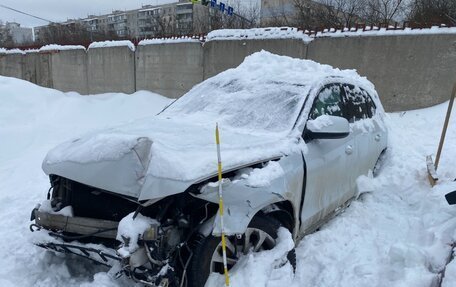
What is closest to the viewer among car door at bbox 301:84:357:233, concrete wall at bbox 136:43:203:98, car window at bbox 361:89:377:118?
car door at bbox 301:84:357:233

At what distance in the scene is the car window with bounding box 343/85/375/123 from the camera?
15.0 feet

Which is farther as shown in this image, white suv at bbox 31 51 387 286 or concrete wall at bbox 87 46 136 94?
concrete wall at bbox 87 46 136 94

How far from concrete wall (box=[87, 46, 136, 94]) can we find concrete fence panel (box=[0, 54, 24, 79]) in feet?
20.0

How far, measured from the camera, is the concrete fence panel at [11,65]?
1922 cm

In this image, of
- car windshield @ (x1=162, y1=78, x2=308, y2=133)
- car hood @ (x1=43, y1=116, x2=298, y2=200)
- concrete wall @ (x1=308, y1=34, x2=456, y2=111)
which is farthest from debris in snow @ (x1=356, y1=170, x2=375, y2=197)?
concrete wall @ (x1=308, y1=34, x2=456, y2=111)

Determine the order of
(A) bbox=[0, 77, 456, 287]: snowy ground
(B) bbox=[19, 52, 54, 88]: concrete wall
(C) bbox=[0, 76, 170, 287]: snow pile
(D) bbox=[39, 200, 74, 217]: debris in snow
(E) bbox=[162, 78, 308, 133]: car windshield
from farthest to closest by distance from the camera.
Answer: (B) bbox=[19, 52, 54, 88]: concrete wall, (E) bbox=[162, 78, 308, 133]: car windshield, (C) bbox=[0, 76, 170, 287]: snow pile, (A) bbox=[0, 77, 456, 287]: snowy ground, (D) bbox=[39, 200, 74, 217]: debris in snow

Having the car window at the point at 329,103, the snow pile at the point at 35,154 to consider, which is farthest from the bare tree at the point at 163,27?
the car window at the point at 329,103

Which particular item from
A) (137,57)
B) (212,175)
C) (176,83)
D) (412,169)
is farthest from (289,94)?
(137,57)

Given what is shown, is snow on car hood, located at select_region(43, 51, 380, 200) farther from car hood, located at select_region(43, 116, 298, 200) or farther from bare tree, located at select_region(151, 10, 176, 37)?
bare tree, located at select_region(151, 10, 176, 37)

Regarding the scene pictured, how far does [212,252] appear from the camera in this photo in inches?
107

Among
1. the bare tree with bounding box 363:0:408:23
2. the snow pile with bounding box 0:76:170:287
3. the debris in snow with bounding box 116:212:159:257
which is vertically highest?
the bare tree with bounding box 363:0:408:23

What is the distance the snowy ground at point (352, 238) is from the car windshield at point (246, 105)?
1.16m

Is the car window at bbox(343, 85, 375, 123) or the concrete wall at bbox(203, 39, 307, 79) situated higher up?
the concrete wall at bbox(203, 39, 307, 79)

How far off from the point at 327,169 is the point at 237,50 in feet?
28.2
